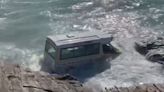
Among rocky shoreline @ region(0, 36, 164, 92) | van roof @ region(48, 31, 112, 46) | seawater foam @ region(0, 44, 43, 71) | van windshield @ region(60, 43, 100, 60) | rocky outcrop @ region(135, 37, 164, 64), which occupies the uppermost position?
rocky shoreline @ region(0, 36, 164, 92)

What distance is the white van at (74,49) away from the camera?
15.7 meters

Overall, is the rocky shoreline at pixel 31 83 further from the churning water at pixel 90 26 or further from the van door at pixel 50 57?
the van door at pixel 50 57

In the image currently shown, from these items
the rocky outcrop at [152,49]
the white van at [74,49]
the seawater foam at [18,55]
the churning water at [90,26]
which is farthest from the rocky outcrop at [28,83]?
the seawater foam at [18,55]

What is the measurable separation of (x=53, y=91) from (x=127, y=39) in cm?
1410

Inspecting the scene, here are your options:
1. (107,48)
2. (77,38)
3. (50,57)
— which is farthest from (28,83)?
(107,48)

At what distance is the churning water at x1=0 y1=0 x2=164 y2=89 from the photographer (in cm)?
1592

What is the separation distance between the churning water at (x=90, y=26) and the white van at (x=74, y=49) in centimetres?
84

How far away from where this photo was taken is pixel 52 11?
92.7ft

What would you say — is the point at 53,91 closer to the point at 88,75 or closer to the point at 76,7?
the point at 88,75

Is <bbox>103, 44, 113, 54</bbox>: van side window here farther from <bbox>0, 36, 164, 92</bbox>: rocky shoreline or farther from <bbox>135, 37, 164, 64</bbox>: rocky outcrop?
<bbox>0, 36, 164, 92</bbox>: rocky shoreline

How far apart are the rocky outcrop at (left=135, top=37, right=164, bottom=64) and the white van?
2042 mm

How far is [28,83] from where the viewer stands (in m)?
6.99

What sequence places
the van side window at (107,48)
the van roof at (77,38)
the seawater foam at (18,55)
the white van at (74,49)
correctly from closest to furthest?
1. the white van at (74,49)
2. the van roof at (77,38)
3. the van side window at (107,48)
4. the seawater foam at (18,55)

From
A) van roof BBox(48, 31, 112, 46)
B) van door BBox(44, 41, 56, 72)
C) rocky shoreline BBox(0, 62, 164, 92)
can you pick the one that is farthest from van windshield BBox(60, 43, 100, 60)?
rocky shoreline BBox(0, 62, 164, 92)
